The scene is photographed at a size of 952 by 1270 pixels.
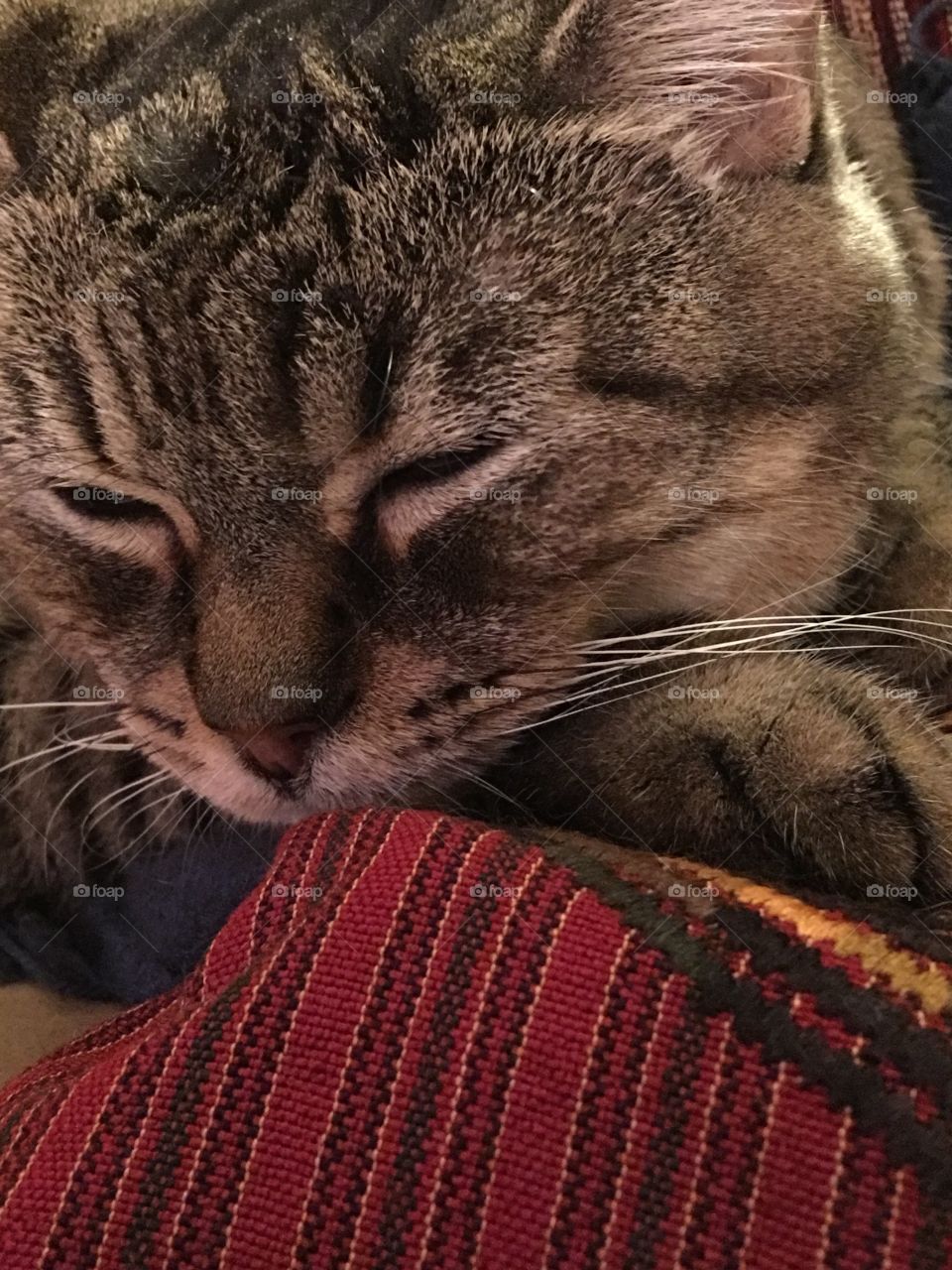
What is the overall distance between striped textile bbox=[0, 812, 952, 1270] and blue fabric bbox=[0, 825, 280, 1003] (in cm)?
30

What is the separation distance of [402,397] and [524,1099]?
518 millimetres

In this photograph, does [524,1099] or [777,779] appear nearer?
[524,1099]

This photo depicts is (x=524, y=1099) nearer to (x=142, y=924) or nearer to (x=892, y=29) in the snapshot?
(x=142, y=924)

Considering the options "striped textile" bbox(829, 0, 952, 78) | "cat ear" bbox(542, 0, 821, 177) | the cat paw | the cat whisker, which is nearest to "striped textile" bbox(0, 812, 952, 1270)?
the cat paw

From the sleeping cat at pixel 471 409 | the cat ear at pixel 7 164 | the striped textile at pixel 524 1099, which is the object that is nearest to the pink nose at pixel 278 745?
the sleeping cat at pixel 471 409

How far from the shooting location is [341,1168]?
0.66 meters

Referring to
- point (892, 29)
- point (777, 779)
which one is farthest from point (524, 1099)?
point (892, 29)

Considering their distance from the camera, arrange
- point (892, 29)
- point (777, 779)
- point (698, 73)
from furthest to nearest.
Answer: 1. point (892, 29)
2. point (698, 73)
3. point (777, 779)

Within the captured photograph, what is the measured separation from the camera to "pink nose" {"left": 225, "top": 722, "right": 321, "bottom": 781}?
0.88m

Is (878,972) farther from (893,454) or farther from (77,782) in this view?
(77,782)

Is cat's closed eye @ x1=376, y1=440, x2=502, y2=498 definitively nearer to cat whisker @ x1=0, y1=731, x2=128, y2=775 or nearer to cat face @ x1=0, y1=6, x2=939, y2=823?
cat face @ x1=0, y1=6, x2=939, y2=823

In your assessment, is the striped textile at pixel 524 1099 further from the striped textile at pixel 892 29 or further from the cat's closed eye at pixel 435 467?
the striped textile at pixel 892 29

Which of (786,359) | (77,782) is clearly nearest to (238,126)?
(786,359)

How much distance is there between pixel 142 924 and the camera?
1085 millimetres
